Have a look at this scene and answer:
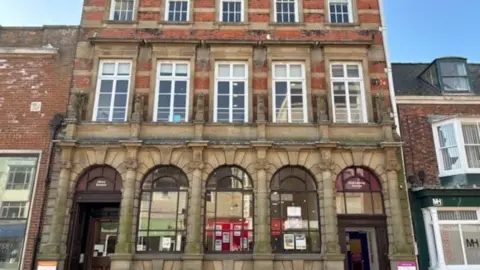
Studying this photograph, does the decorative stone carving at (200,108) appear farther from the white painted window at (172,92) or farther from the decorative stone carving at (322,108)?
the decorative stone carving at (322,108)

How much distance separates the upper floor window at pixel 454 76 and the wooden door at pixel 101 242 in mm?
11737

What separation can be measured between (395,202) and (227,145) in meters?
5.03

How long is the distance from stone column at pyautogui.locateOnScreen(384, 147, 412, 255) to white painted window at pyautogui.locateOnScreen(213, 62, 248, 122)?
4.40 m

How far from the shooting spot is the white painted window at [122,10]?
514 inches

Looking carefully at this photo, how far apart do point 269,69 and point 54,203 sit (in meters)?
7.54

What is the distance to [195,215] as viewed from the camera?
34.5 feet

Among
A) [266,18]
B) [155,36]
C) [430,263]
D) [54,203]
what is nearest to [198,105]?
[155,36]

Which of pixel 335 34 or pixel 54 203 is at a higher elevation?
pixel 335 34

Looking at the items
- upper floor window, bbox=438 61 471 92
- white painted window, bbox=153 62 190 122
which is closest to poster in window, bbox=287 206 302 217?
white painted window, bbox=153 62 190 122

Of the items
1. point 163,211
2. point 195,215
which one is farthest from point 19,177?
point 195,215

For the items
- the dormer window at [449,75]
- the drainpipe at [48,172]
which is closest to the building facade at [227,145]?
the drainpipe at [48,172]

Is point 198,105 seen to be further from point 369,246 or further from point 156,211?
point 369,246

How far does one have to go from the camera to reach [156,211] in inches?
427

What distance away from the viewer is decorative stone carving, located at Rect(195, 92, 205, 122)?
447 inches
